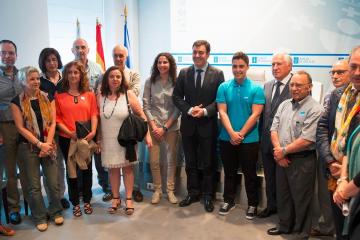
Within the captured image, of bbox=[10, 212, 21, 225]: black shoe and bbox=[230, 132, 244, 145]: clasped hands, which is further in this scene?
bbox=[10, 212, 21, 225]: black shoe

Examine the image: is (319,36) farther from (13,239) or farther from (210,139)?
(13,239)

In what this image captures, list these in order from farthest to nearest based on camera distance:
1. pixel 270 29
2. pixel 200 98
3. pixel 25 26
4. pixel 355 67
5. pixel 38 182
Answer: pixel 270 29 → pixel 25 26 → pixel 200 98 → pixel 38 182 → pixel 355 67

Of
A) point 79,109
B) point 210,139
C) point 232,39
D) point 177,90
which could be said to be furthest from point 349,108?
point 232,39

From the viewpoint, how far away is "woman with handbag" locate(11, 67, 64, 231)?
2.71 meters

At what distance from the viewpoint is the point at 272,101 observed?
2.82m

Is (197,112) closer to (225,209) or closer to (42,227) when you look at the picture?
(225,209)

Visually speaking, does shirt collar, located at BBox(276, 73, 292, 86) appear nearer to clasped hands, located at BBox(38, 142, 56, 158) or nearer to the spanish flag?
clasped hands, located at BBox(38, 142, 56, 158)

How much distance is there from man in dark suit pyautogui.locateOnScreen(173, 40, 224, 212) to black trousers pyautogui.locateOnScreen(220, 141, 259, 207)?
176mm

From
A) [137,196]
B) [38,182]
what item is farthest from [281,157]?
[38,182]

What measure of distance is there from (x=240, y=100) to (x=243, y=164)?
1.97 feet

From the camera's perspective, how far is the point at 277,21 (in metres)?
4.69

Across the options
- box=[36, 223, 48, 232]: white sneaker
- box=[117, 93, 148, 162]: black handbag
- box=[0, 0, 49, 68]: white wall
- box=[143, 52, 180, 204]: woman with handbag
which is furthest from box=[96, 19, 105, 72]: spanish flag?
box=[36, 223, 48, 232]: white sneaker

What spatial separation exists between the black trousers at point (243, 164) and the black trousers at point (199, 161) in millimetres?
143

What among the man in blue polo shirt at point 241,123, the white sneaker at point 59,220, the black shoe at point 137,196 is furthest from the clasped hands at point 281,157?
the white sneaker at point 59,220
